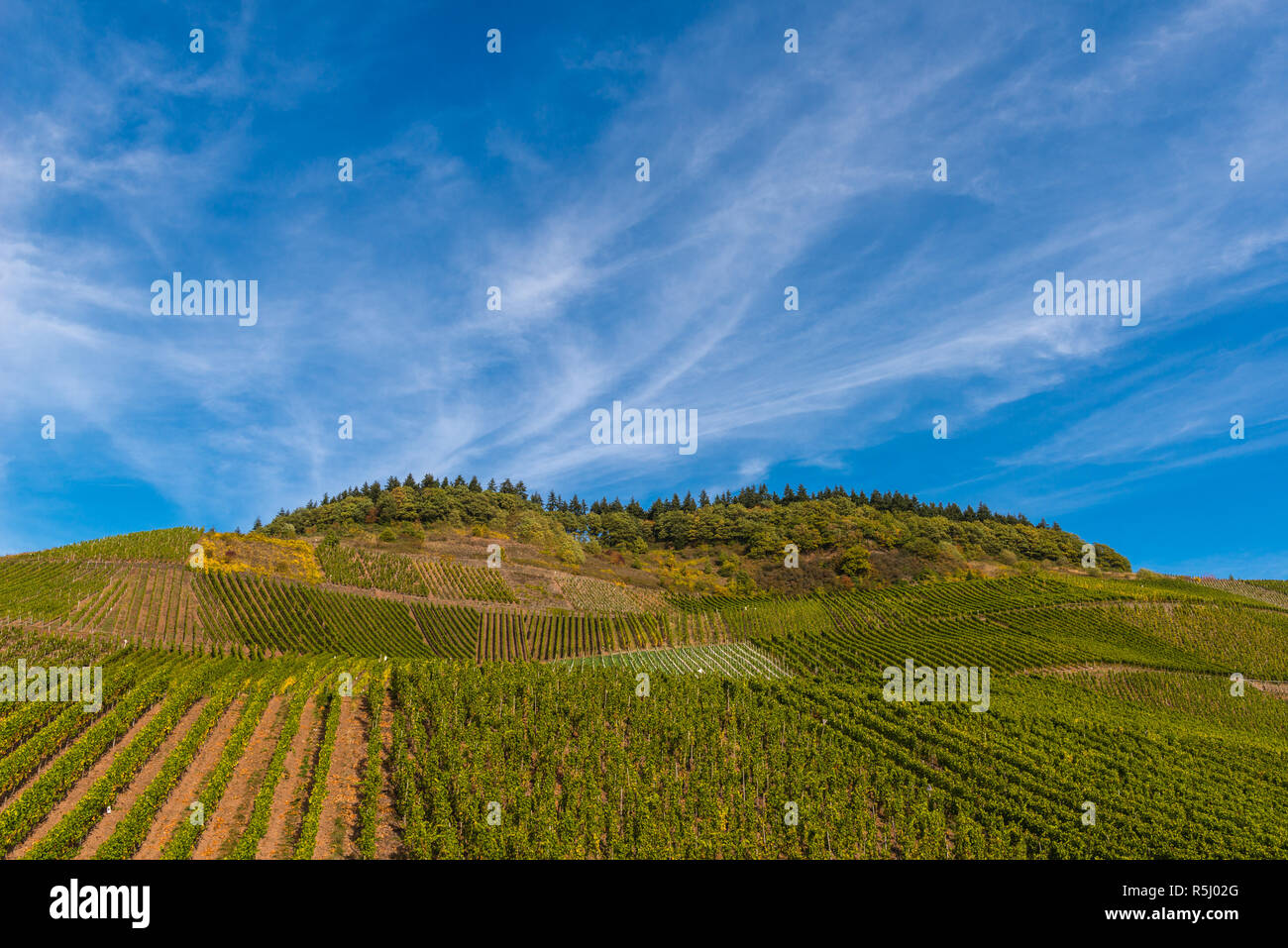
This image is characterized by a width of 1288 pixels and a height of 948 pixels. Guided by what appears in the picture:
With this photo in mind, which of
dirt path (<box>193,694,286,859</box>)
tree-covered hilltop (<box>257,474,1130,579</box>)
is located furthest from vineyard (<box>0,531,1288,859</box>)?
tree-covered hilltop (<box>257,474,1130,579</box>)

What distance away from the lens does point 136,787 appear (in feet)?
79.3

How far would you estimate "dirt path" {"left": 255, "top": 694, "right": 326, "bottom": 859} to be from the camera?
68.7ft

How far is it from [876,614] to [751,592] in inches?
1259

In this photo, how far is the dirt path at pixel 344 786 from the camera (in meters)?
21.3

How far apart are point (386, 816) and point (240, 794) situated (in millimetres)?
5475

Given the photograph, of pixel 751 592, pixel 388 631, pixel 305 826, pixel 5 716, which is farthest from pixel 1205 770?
pixel 751 592

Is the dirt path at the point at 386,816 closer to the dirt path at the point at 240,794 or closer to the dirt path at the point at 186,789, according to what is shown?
the dirt path at the point at 240,794

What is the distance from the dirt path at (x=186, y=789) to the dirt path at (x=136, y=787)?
109 cm

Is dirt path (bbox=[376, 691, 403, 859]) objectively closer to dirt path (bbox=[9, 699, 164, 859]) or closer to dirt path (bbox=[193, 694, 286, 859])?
dirt path (bbox=[193, 694, 286, 859])

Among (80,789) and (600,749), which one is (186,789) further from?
(600,749)

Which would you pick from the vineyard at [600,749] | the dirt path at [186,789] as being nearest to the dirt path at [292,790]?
the vineyard at [600,749]

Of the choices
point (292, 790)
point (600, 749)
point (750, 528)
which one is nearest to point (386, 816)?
point (292, 790)
